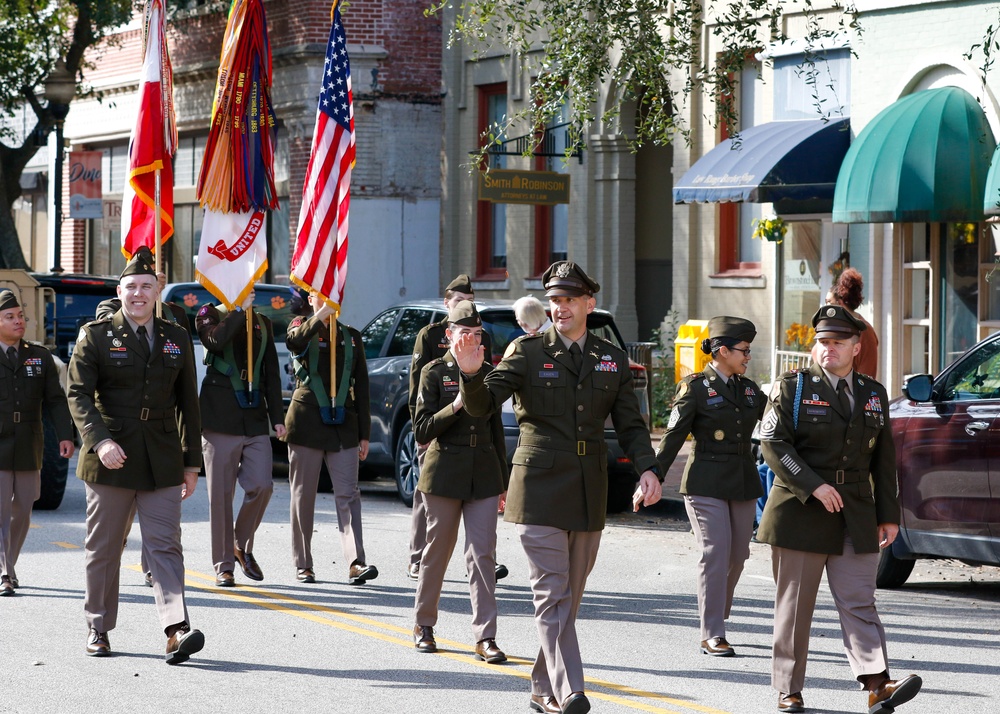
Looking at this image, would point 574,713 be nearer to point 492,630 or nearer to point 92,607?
point 492,630

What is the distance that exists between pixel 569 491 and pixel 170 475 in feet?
7.92

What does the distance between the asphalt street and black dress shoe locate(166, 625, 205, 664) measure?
0.07 metres

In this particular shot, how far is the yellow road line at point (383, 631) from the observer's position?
7.36 meters

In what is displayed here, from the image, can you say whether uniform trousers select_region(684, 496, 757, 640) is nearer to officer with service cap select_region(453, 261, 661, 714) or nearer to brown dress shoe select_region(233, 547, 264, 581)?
officer with service cap select_region(453, 261, 661, 714)

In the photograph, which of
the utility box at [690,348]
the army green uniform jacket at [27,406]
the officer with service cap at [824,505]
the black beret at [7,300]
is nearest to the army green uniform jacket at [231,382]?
the army green uniform jacket at [27,406]

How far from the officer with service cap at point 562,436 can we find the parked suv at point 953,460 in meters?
3.22

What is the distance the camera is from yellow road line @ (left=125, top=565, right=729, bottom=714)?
24.1 ft

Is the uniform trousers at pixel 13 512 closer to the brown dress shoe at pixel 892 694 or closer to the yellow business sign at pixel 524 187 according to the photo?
the brown dress shoe at pixel 892 694

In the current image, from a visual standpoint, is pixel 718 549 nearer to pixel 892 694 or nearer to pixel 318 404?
pixel 892 694

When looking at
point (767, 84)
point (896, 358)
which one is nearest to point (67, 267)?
point (767, 84)

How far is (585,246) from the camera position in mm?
22297

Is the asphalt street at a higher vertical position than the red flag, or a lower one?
lower

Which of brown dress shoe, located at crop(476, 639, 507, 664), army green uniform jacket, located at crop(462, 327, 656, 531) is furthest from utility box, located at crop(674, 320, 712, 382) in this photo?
army green uniform jacket, located at crop(462, 327, 656, 531)

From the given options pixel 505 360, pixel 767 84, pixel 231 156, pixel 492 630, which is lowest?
pixel 492 630
